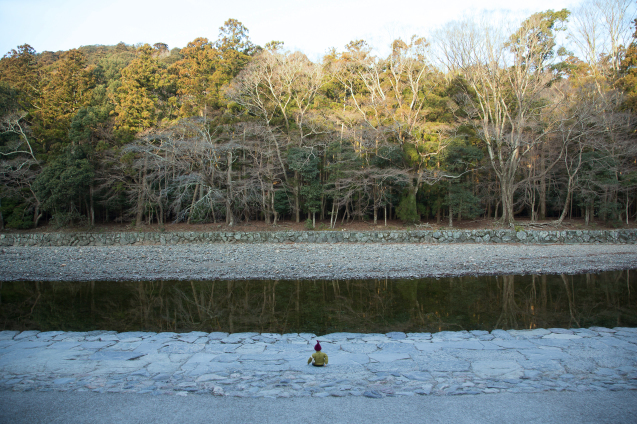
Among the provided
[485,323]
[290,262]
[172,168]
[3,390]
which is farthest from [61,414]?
[172,168]

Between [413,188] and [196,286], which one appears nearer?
[196,286]

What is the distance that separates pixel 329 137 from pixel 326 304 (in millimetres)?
15899

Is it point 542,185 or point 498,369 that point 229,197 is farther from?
point 542,185

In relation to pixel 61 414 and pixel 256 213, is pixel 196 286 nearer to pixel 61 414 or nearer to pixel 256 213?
pixel 61 414

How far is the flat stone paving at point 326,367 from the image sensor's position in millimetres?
3807

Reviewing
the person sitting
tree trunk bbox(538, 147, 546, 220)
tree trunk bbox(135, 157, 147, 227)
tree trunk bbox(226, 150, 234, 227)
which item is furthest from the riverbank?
the person sitting

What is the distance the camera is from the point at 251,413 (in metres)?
3.27

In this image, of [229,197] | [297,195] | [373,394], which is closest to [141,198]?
[229,197]

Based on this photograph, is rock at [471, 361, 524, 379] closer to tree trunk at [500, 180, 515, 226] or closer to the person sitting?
the person sitting

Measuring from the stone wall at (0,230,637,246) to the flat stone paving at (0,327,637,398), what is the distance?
1254 cm

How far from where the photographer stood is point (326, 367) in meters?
4.35

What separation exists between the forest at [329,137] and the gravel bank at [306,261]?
188 inches

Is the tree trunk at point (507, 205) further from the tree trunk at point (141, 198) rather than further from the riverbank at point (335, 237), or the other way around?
the tree trunk at point (141, 198)

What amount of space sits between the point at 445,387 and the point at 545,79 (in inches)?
829
